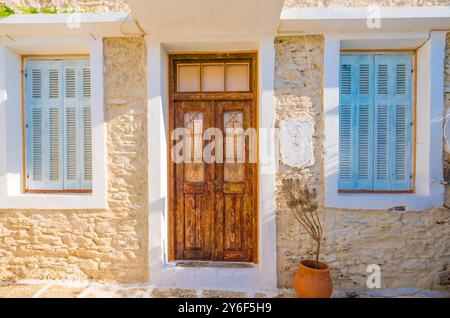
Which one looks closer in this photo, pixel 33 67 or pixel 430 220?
pixel 430 220

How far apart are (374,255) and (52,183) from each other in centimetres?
415

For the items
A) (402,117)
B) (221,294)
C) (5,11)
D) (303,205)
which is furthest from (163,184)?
(402,117)

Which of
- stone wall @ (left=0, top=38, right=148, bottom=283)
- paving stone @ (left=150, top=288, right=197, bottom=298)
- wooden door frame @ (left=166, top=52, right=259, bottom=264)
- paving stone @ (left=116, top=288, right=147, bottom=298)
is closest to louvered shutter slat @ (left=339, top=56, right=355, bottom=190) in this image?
wooden door frame @ (left=166, top=52, right=259, bottom=264)

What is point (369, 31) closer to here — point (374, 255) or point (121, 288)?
point (374, 255)

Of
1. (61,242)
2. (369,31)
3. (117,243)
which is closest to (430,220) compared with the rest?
(369,31)

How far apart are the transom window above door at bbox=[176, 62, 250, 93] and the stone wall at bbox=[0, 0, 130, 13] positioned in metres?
0.99

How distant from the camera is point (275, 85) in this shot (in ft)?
10.9

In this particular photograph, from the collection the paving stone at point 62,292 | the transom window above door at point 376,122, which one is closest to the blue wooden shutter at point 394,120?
the transom window above door at point 376,122

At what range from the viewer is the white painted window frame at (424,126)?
3227mm

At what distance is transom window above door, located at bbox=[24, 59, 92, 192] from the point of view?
3.61 m

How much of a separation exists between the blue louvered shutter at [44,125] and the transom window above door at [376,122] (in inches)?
144

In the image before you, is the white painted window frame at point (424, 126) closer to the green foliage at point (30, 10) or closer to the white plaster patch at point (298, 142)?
the white plaster patch at point (298, 142)

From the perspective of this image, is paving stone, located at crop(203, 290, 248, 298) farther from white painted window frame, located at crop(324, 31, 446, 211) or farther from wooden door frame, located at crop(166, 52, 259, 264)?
white painted window frame, located at crop(324, 31, 446, 211)

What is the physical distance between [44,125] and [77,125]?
440mm
